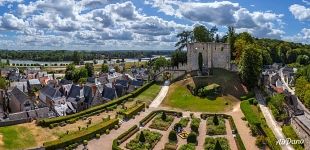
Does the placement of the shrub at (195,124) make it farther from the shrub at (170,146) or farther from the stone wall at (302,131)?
the stone wall at (302,131)

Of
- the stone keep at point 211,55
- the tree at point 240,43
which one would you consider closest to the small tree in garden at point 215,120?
the tree at point 240,43

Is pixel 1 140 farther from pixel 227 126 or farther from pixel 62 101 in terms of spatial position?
pixel 227 126

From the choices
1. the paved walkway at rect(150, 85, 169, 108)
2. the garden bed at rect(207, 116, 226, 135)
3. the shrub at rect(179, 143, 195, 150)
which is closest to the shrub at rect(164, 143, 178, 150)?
the shrub at rect(179, 143, 195, 150)

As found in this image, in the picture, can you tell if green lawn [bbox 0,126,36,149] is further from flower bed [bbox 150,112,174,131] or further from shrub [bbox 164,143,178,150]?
flower bed [bbox 150,112,174,131]

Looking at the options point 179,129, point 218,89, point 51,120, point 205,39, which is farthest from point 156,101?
point 205,39

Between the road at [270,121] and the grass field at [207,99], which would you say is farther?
the grass field at [207,99]
